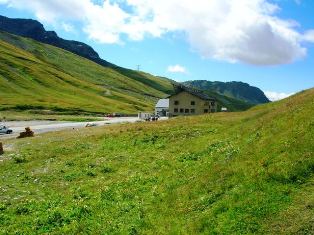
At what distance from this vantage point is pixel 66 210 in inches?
948

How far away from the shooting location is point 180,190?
25.0 m

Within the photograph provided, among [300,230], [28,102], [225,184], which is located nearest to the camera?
[300,230]

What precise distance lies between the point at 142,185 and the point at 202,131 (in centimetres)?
2181

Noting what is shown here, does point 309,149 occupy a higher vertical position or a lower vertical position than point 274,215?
higher

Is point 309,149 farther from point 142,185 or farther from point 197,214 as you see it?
point 142,185

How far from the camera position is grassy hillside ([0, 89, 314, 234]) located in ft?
63.1

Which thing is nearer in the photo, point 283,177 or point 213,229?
point 213,229

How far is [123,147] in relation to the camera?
4600 centimetres

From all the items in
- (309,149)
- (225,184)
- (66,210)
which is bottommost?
(66,210)

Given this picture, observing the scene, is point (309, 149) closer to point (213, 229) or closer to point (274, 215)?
point (274, 215)

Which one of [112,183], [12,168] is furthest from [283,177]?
[12,168]

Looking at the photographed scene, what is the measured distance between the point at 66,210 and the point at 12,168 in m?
16.2

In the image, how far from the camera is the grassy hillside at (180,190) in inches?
757

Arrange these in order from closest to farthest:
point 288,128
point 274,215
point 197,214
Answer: point 274,215 → point 197,214 → point 288,128
